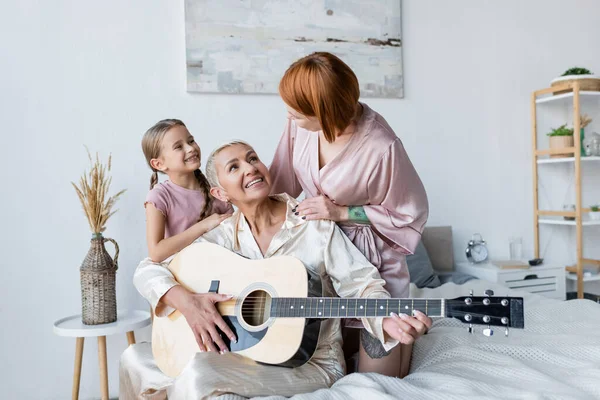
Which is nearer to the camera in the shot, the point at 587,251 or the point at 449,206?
the point at 449,206

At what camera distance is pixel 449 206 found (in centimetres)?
365

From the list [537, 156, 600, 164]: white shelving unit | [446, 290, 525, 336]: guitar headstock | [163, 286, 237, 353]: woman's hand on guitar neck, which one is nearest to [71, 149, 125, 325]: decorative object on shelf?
[163, 286, 237, 353]: woman's hand on guitar neck

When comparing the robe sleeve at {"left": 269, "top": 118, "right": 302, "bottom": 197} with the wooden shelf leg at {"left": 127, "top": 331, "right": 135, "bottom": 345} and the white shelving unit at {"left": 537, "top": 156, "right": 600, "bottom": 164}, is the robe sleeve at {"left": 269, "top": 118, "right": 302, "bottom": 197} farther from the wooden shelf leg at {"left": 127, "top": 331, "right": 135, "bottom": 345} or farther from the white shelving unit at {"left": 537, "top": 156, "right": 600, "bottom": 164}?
the white shelving unit at {"left": 537, "top": 156, "right": 600, "bottom": 164}

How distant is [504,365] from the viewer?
165cm

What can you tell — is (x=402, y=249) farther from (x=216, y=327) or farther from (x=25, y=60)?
(x=25, y=60)

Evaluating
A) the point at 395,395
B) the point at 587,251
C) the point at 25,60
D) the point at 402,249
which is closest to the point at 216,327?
the point at 395,395

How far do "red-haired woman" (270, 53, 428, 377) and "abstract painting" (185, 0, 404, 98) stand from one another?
139 centimetres

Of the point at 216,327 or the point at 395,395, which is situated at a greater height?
the point at 216,327

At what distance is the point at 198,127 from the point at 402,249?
1.66 m

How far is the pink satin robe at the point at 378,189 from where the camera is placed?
174 cm

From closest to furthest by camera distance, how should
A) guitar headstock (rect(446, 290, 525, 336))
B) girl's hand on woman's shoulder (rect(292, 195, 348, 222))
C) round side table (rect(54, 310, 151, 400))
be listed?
1. guitar headstock (rect(446, 290, 525, 336))
2. girl's hand on woman's shoulder (rect(292, 195, 348, 222))
3. round side table (rect(54, 310, 151, 400))

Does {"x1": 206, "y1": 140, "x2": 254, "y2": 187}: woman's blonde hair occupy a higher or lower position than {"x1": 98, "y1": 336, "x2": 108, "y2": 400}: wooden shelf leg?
higher

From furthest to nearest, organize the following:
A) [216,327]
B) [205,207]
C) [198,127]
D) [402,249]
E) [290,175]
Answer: [198,127] → [205,207] → [290,175] → [402,249] → [216,327]

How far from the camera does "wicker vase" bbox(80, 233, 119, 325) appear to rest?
254cm
